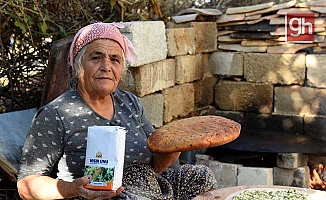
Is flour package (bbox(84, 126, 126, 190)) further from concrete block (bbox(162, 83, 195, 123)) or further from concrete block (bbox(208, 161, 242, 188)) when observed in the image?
concrete block (bbox(208, 161, 242, 188))

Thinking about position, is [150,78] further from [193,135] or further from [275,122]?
[193,135]

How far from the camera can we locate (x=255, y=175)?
4887 millimetres

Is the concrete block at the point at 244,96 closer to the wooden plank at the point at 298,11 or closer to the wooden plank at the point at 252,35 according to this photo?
the wooden plank at the point at 252,35

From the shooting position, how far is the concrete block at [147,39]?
4215mm

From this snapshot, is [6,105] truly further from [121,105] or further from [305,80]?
[305,80]

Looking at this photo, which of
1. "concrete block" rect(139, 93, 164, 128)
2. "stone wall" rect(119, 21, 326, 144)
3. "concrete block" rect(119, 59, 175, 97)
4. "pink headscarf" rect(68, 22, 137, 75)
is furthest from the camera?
"stone wall" rect(119, 21, 326, 144)

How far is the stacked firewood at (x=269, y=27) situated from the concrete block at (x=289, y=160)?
1.05 meters

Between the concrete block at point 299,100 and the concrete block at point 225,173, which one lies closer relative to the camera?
the concrete block at point 225,173

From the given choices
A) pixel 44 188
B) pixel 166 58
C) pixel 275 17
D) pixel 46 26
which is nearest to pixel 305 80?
pixel 275 17

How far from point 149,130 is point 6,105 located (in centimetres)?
152

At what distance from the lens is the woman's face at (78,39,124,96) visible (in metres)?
2.89

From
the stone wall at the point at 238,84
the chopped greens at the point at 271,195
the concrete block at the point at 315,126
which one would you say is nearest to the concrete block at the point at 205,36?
the stone wall at the point at 238,84

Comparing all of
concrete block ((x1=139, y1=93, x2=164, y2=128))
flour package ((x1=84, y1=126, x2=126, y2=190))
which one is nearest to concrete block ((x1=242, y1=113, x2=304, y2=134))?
concrete block ((x1=139, y1=93, x2=164, y2=128))

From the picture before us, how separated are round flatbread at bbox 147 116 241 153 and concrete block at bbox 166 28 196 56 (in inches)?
85.6
